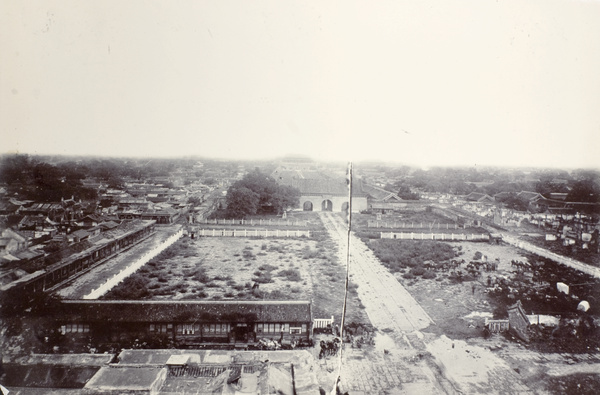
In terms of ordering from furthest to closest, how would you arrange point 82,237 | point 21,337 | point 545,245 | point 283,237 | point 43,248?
point 545,245, point 283,237, point 82,237, point 43,248, point 21,337

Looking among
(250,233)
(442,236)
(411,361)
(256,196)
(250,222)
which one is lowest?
(411,361)

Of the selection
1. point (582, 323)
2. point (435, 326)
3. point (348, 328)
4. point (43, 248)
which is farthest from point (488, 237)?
point (43, 248)

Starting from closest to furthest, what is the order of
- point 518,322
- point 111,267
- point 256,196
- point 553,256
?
point 518,322 → point 111,267 → point 256,196 → point 553,256

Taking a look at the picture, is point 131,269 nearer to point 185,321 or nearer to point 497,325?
point 185,321

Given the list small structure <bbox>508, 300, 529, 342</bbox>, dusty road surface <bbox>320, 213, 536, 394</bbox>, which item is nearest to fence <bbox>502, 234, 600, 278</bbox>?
small structure <bbox>508, 300, 529, 342</bbox>

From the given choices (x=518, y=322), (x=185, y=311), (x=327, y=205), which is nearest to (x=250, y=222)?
(x=327, y=205)

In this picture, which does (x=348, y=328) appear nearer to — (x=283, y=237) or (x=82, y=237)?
(x=283, y=237)
